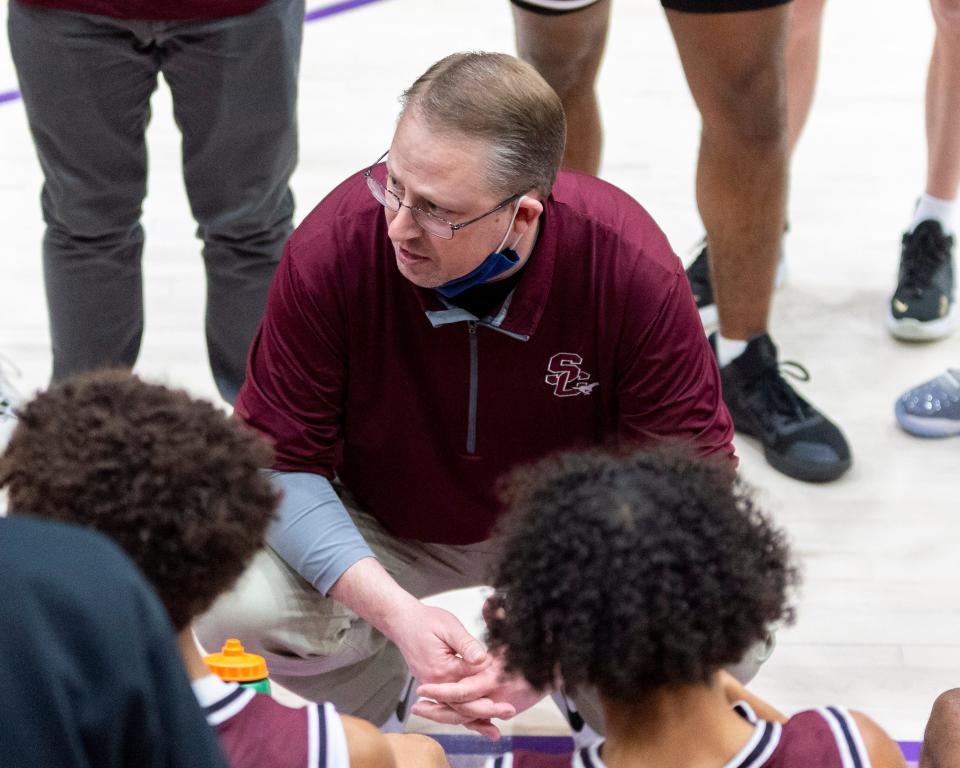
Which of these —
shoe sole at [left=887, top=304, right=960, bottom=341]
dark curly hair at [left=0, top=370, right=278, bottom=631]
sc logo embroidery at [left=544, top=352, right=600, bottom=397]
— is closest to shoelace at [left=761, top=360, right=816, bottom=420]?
shoe sole at [left=887, top=304, right=960, bottom=341]

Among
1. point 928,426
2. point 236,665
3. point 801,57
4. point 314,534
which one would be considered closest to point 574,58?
point 801,57

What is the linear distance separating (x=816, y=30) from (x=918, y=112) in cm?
83

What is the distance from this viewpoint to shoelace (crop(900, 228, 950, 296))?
2.83 meters

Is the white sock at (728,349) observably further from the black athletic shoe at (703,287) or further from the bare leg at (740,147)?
the black athletic shoe at (703,287)

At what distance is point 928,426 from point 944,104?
2.10 feet

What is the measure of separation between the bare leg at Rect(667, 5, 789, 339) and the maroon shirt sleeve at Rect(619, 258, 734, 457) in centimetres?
62

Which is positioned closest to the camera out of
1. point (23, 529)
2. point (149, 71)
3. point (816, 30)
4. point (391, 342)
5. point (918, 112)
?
point (23, 529)

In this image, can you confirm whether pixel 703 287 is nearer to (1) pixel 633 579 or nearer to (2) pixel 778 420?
(2) pixel 778 420

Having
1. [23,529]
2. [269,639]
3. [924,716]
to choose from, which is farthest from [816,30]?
[23,529]

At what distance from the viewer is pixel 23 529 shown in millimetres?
795

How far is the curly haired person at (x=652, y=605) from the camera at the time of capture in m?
1.14

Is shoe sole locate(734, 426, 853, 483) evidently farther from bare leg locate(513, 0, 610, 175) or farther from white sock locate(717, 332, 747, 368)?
bare leg locate(513, 0, 610, 175)

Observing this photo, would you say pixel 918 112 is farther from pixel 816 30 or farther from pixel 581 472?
pixel 581 472

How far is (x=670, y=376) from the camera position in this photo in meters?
1.75
